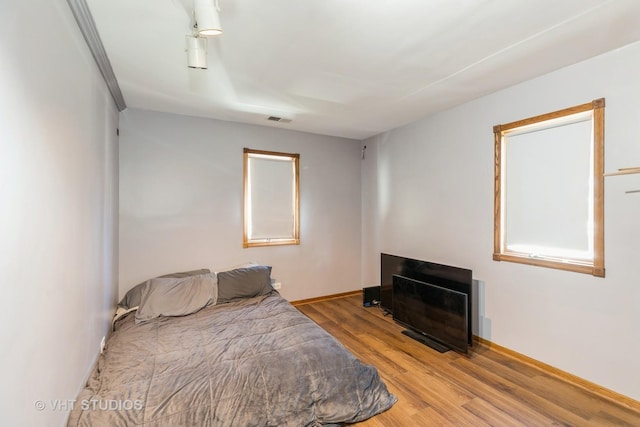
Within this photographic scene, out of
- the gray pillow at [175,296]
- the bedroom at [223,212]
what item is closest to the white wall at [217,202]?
the bedroom at [223,212]

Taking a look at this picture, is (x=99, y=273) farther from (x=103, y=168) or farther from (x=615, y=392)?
(x=615, y=392)

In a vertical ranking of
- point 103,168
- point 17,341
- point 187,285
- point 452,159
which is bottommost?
point 187,285

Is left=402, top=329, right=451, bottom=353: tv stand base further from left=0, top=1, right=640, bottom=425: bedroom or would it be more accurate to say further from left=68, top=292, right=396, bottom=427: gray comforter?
left=68, top=292, right=396, bottom=427: gray comforter

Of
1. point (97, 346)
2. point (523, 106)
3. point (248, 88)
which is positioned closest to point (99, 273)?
point (97, 346)

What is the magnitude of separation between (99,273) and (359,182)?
3623mm

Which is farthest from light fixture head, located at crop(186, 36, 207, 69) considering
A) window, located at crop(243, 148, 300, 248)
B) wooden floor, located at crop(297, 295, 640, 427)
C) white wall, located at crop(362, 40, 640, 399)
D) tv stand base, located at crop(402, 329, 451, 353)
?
tv stand base, located at crop(402, 329, 451, 353)

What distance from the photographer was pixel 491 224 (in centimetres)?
287

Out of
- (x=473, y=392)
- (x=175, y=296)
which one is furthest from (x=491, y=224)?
(x=175, y=296)

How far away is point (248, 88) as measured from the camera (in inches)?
108

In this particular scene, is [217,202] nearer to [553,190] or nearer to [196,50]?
[196,50]

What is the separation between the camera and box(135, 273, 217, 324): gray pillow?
2.70m

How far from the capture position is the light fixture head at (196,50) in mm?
1714

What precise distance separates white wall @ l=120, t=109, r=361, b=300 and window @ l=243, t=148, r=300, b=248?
0.10 metres

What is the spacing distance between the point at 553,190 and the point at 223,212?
11.5 feet
